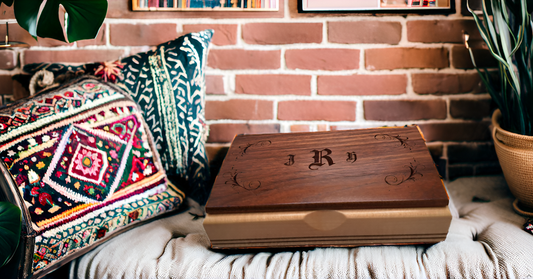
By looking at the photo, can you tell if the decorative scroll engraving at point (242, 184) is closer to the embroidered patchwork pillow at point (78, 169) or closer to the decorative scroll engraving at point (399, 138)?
the embroidered patchwork pillow at point (78, 169)

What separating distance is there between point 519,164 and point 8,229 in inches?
42.9

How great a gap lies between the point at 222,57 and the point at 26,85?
684mm

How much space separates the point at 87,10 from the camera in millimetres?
674

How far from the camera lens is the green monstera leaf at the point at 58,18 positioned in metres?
0.66

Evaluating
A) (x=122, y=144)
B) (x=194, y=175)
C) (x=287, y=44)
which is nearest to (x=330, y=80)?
(x=287, y=44)

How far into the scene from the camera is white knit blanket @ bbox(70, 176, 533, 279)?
566 mm

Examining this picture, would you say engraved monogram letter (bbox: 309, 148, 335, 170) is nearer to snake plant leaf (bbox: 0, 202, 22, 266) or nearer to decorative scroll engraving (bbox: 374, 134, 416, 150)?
decorative scroll engraving (bbox: 374, 134, 416, 150)

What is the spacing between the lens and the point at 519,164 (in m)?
0.72

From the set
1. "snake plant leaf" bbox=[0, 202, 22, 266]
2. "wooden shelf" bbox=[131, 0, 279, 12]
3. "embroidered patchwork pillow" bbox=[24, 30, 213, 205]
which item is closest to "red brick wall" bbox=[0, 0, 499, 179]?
"wooden shelf" bbox=[131, 0, 279, 12]

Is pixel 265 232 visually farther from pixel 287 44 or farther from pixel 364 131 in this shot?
pixel 287 44

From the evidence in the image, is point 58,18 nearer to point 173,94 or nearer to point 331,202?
point 173,94

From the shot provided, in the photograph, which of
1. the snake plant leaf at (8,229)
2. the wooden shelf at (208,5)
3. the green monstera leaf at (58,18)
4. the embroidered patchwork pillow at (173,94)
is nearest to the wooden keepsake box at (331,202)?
the embroidered patchwork pillow at (173,94)

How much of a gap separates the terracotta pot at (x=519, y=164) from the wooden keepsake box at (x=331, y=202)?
9.2 inches

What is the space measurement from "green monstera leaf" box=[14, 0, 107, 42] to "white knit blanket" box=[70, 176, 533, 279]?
1.55 feet
